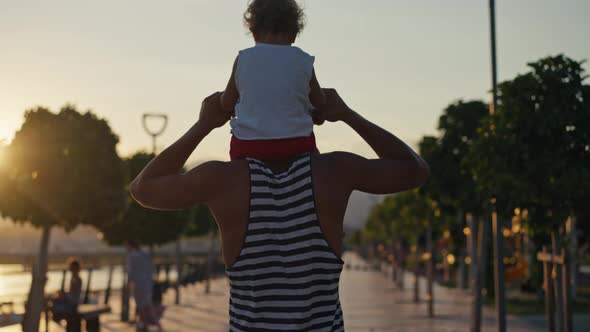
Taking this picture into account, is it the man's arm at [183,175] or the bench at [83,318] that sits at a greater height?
the man's arm at [183,175]

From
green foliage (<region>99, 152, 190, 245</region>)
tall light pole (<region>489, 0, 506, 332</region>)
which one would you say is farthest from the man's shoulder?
green foliage (<region>99, 152, 190, 245</region>)

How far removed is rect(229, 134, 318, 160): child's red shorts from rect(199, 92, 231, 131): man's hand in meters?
0.18

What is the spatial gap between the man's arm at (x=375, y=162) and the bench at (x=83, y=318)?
1375 centimetres

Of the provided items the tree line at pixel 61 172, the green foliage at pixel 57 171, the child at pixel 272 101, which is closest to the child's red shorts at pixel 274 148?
the child at pixel 272 101

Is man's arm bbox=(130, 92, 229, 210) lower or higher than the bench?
higher

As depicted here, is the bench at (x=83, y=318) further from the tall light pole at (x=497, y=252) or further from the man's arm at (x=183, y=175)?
the man's arm at (x=183, y=175)

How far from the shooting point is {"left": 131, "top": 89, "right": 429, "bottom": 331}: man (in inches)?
89.8

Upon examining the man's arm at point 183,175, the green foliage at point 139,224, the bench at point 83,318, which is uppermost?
the green foliage at point 139,224

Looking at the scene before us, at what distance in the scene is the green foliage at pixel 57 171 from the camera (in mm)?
18578

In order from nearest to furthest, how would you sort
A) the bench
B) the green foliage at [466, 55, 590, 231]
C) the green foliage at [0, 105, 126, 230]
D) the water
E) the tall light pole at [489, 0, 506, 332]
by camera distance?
1. the green foliage at [466, 55, 590, 231]
2. the tall light pole at [489, 0, 506, 332]
3. the bench
4. the green foliage at [0, 105, 126, 230]
5. the water

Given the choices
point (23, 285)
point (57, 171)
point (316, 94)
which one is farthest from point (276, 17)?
point (23, 285)

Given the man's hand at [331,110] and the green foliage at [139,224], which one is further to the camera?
the green foliage at [139,224]

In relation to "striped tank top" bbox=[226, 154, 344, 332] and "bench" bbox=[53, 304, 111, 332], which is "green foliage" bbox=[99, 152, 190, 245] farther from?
"striped tank top" bbox=[226, 154, 344, 332]

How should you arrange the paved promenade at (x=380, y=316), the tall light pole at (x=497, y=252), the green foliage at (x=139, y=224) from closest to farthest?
the tall light pole at (x=497, y=252), the paved promenade at (x=380, y=316), the green foliage at (x=139, y=224)
